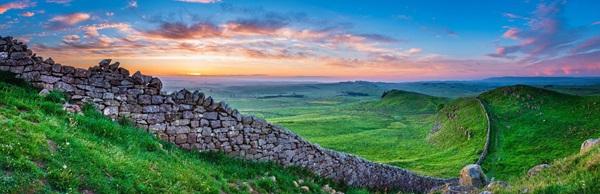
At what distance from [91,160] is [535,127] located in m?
39.1

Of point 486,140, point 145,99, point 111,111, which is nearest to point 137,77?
point 145,99

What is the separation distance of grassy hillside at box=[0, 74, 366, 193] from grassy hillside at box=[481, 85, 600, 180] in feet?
59.5

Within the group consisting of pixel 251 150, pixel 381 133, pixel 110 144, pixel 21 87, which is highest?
pixel 21 87

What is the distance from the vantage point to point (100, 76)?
14188 mm

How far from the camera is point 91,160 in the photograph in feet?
30.0

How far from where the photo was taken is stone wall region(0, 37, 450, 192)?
44.8 ft

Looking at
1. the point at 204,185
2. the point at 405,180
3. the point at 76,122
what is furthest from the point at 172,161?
the point at 405,180

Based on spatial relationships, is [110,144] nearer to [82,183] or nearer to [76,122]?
[76,122]

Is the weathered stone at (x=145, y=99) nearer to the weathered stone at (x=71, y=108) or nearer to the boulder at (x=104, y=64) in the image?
the boulder at (x=104, y=64)

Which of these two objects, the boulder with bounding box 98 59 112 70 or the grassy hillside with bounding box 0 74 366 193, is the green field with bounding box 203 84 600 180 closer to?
the grassy hillside with bounding box 0 74 366 193

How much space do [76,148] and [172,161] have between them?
10.1 ft

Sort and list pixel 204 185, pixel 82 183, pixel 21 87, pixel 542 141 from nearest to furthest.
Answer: pixel 82 183
pixel 204 185
pixel 21 87
pixel 542 141

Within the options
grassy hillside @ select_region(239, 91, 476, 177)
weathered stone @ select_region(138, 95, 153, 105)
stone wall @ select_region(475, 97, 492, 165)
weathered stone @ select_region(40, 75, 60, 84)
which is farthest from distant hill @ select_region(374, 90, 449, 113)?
weathered stone @ select_region(40, 75, 60, 84)

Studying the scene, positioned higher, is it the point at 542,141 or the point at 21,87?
the point at 21,87
